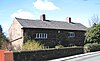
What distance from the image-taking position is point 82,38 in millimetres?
50969

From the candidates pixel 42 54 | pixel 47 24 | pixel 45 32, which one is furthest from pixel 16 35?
pixel 42 54

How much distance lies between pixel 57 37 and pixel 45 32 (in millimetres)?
3612

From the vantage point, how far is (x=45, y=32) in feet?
141

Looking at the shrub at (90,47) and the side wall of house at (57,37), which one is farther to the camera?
the side wall of house at (57,37)

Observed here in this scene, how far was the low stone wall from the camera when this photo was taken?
22438mm

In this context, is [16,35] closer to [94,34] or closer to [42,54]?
[94,34]

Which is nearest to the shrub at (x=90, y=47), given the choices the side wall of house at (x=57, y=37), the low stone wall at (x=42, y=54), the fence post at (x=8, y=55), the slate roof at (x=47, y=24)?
the low stone wall at (x=42, y=54)

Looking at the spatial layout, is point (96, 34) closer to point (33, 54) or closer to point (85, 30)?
point (85, 30)

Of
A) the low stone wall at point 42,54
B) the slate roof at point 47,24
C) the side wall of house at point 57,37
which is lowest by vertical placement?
the low stone wall at point 42,54

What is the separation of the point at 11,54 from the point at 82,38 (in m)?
31.6

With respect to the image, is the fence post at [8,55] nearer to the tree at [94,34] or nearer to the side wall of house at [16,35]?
the side wall of house at [16,35]

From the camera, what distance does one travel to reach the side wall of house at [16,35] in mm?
41059

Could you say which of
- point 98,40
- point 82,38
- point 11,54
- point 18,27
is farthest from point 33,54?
point 82,38

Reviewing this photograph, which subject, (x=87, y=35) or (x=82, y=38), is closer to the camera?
(x=87, y=35)
